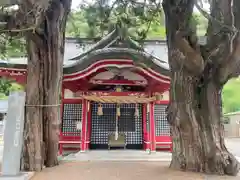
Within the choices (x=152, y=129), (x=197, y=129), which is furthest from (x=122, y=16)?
(x=152, y=129)

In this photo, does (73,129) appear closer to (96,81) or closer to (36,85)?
(96,81)

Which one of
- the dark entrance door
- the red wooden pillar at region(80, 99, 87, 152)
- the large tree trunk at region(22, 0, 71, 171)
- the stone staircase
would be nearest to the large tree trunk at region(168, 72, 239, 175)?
the stone staircase

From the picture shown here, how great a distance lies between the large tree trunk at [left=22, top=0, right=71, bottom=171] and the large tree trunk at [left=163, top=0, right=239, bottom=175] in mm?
2679

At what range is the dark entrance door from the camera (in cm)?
942

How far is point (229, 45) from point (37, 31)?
4.03 meters

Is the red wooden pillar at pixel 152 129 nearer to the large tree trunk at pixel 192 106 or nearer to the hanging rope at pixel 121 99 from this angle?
the hanging rope at pixel 121 99

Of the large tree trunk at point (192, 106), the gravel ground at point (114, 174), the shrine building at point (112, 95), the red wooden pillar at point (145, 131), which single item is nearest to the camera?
the gravel ground at point (114, 174)

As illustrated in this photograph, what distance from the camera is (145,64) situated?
7793 mm

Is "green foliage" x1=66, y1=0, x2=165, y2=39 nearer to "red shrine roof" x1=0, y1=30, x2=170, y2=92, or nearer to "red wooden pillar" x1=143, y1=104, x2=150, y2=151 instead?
"red shrine roof" x1=0, y1=30, x2=170, y2=92

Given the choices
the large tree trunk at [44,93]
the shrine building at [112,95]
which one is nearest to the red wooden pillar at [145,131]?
the shrine building at [112,95]

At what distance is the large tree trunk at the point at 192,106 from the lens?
185 inches

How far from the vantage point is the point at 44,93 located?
5438mm

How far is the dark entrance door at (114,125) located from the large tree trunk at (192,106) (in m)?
4.40

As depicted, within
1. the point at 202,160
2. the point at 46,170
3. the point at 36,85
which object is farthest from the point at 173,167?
the point at 36,85
